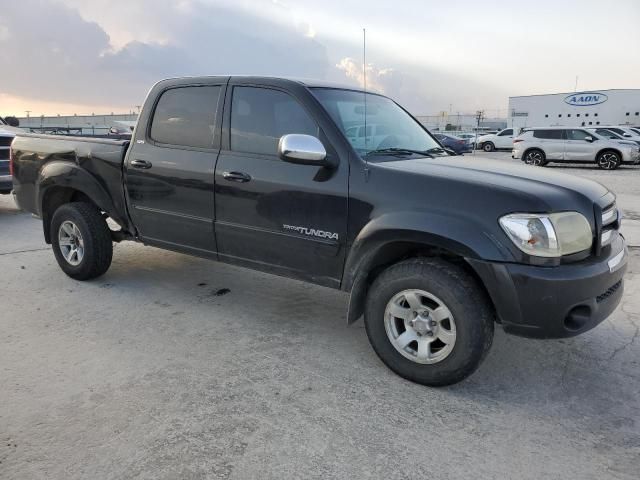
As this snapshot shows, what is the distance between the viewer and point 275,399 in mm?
2896

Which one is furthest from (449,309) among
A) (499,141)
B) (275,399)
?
(499,141)

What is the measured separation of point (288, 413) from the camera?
276 cm

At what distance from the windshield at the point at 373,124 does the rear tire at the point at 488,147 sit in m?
28.3

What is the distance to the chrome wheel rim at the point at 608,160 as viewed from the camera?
18328mm

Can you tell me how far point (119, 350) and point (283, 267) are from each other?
128cm

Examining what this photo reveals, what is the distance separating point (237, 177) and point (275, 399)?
1602 millimetres

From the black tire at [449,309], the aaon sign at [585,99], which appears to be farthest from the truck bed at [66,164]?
the aaon sign at [585,99]

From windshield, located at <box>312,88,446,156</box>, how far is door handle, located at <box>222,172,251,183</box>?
0.75m

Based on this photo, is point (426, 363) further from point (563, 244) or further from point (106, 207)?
point (106, 207)

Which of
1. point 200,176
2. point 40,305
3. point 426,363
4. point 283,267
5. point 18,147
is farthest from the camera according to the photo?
point 18,147

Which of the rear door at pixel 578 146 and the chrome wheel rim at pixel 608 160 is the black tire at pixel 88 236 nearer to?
the rear door at pixel 578 146

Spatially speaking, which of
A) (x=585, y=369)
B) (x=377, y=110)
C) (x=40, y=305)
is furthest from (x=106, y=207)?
(x=585, y=369)

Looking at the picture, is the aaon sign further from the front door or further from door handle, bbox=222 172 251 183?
door handle, bbox=222 172 251 183

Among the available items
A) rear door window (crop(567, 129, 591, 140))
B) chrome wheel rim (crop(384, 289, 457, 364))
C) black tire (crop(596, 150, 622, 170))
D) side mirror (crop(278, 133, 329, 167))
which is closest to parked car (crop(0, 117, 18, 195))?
side mirror (crop(278, 133, 329, 167))
